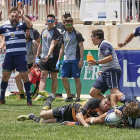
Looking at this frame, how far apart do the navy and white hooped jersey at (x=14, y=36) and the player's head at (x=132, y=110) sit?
12.8 ft

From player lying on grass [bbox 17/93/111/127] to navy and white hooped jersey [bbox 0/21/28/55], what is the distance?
2.34 meters

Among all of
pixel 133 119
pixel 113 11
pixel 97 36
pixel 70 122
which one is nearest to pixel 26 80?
pixel 97 36

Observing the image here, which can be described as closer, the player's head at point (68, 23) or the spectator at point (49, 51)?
the player's head at point (68, 23)

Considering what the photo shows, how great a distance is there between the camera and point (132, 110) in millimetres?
6598

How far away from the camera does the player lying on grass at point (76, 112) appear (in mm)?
7137

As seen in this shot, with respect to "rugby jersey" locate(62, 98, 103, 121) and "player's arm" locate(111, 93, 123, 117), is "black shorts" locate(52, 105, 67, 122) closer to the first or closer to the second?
"rugby jersey" locate(62, 98, 103, 121)

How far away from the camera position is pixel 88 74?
1223 cm

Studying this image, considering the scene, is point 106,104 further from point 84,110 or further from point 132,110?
point 132,110

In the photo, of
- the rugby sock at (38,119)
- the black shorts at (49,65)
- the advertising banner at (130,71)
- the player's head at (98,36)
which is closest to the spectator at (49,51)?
the black shorts at (49,65)

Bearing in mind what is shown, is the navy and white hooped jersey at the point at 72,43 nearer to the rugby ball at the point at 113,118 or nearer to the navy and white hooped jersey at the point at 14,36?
the navy and white hooped jersey at the point at 14,36

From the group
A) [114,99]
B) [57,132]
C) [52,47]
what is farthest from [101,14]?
[57,132]

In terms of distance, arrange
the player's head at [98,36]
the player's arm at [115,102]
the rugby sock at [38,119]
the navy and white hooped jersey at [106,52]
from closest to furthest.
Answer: the player's arm at [115,102] < the rugby sock at [38,119] < the navy and white hooped jersey at [106,52] < the player's head at [98,36]

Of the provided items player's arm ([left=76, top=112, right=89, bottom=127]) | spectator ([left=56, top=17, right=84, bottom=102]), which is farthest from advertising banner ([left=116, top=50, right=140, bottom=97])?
player's arm ([left=76, top=112, right=89, bottom=127])

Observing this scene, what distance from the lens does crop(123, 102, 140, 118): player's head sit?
6602mm
